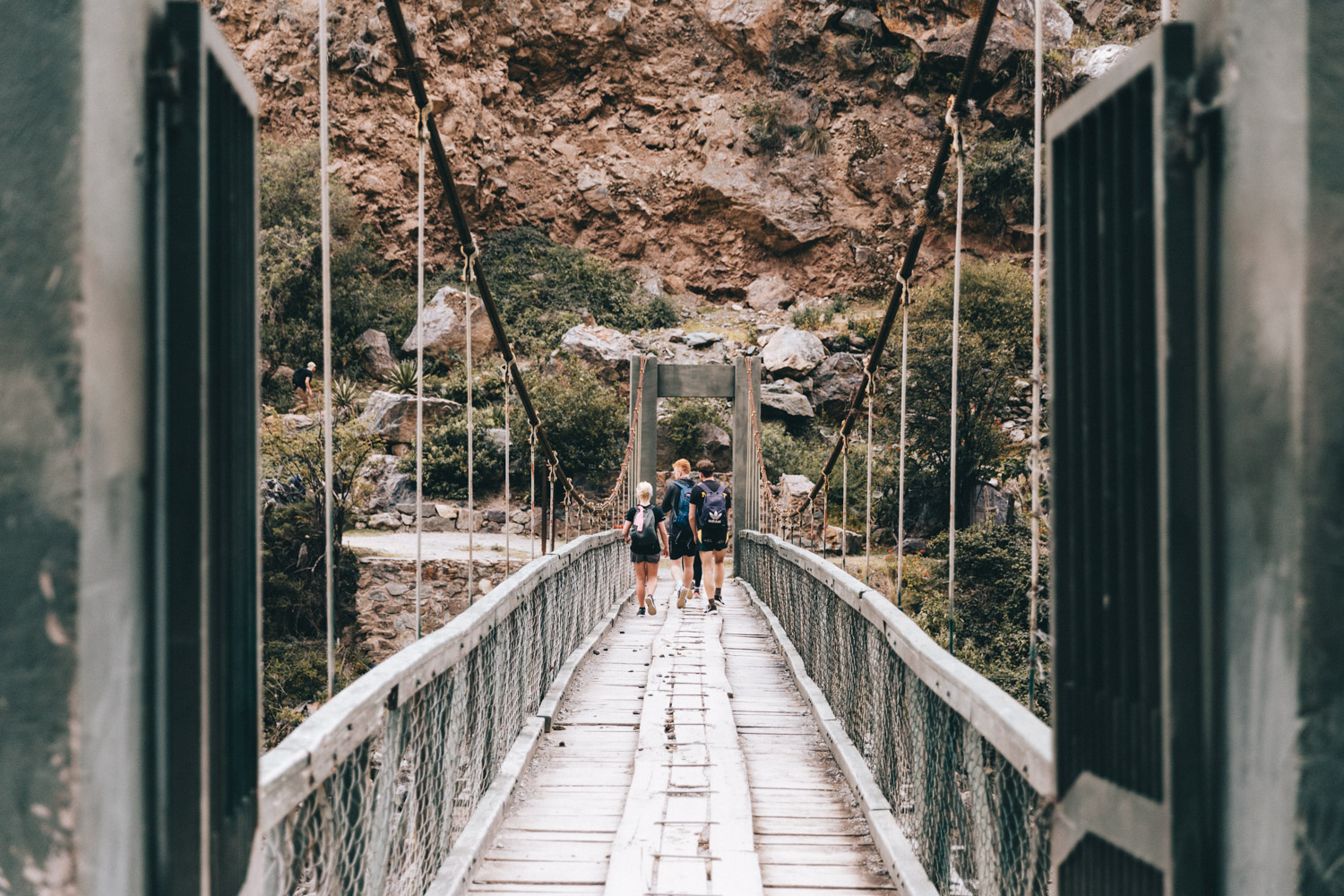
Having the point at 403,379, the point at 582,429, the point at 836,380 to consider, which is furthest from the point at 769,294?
the point at 403,379

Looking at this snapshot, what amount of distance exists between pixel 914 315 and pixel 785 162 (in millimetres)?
7834

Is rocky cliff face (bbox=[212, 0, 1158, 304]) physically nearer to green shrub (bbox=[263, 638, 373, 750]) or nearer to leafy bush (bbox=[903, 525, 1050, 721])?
leafy bush (bbox=[903, 525, 1050, 721])

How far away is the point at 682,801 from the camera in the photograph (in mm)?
2865

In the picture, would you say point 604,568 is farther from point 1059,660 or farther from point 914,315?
point 914,315

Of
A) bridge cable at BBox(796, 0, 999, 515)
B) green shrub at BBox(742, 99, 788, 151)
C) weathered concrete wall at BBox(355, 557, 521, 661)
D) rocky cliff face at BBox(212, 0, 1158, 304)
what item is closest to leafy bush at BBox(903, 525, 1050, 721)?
weathered concrete wall at BBox(355, 557, 521, 661)

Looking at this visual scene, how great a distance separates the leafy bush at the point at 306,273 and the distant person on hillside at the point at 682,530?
644 inches

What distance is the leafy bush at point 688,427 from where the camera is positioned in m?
19.9

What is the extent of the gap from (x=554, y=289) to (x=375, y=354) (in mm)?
5143

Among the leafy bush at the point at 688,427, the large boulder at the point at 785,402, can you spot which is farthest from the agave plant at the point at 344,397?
the large boulder at the point at 785,402

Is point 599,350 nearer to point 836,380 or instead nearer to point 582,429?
point 582,429

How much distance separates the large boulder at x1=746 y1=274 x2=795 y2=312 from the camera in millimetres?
26297

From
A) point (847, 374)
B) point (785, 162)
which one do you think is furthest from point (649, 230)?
point (847, 374)

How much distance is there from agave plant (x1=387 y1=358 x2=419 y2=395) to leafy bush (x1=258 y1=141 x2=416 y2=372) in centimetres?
133

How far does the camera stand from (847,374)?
22.0 meters
